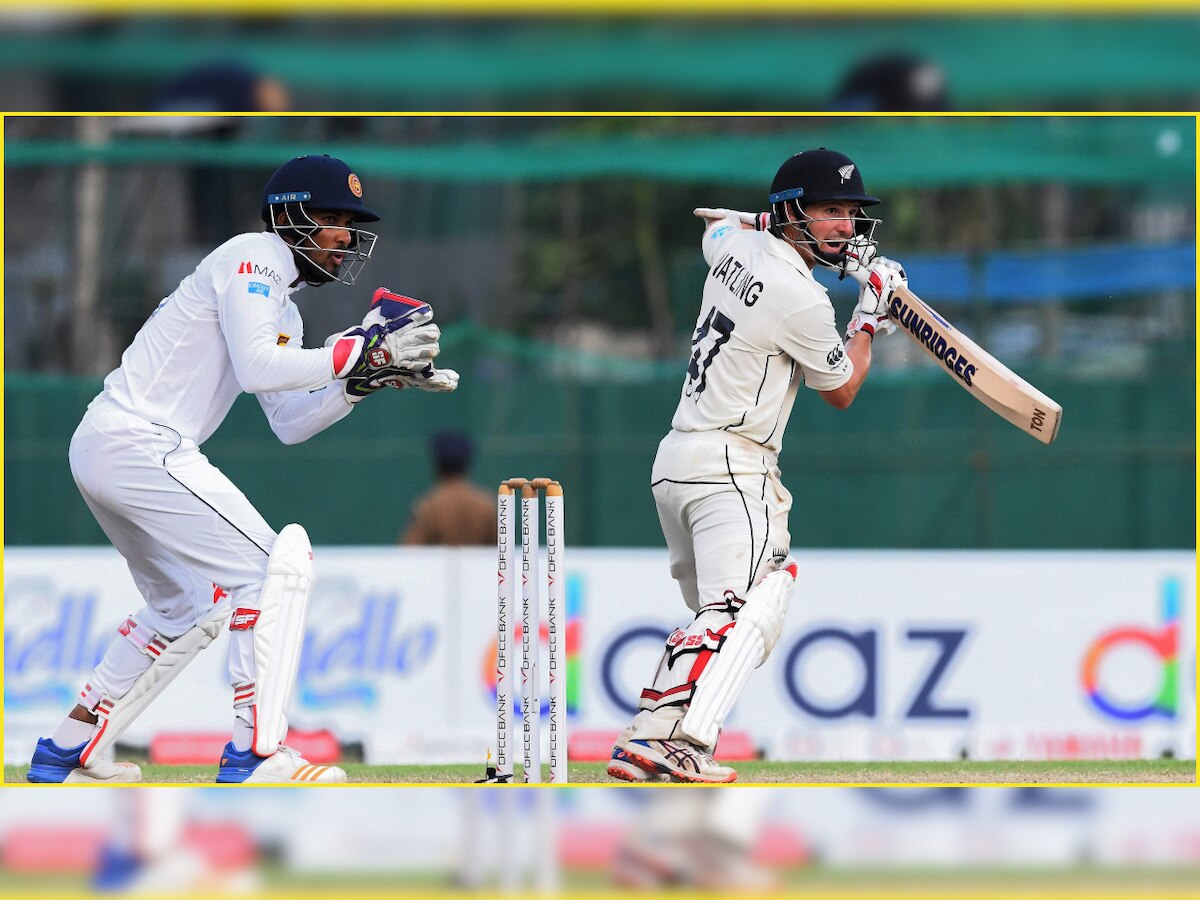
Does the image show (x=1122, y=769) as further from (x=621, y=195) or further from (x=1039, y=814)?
(x=621, y=195)

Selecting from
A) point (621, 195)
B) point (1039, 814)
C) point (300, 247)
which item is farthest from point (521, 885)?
point (621, 195)

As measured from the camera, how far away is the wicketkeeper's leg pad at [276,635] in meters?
5.41

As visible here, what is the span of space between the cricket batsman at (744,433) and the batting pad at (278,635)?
43.4 inches

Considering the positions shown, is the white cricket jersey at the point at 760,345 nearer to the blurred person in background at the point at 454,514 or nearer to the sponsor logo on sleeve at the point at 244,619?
the sponsor logo on sleeve at the point at 244,619

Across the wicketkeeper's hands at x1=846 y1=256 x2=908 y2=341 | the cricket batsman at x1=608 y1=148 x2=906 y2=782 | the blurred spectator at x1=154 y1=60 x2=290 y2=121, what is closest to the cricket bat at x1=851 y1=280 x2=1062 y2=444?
the wicketkeeper's hands at x1=846 y1=256 x2=908 y2=341

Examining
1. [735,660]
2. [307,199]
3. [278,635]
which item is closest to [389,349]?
[307,199]

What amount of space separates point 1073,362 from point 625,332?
3.65 m

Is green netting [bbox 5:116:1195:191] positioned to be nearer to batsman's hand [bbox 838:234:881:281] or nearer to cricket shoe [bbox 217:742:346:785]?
batsman's hand [bbox 838:234:881:281]

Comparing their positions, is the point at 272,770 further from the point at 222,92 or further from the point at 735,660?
the point at 222,92

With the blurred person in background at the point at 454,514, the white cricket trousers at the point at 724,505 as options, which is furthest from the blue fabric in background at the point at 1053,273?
the white cricket trousers at the point at 724,505

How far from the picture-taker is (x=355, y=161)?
536 inches

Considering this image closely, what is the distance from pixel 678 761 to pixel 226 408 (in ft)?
6.37

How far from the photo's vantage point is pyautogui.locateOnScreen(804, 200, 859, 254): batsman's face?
19.6 ft

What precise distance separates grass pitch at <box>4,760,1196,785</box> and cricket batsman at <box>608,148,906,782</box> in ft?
1.33
